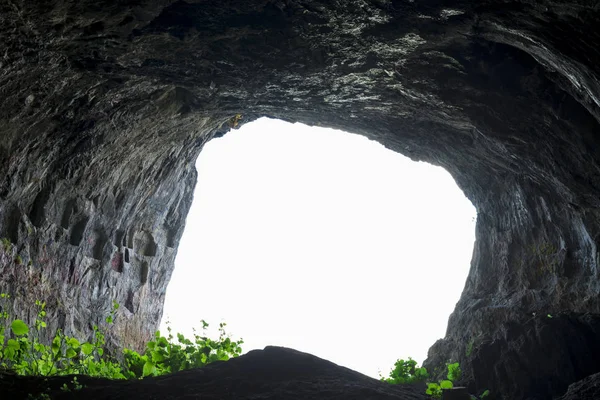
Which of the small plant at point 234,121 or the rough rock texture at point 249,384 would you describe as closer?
the rough rock texture at point 249,384

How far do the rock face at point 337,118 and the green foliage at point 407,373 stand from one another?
100cm

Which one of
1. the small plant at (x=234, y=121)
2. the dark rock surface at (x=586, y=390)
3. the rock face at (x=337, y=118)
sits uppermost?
the small plant at (x=234, y=121)

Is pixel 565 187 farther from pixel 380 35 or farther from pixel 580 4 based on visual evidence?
pixel 580 4

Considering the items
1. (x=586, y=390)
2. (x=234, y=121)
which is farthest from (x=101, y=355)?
(x=586, y=390)

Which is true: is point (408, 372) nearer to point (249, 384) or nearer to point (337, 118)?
point (249, 384)

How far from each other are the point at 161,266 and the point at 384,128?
8059mm

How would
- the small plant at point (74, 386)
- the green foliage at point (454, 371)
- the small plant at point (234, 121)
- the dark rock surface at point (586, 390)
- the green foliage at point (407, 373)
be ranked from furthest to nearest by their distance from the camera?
1. the small plant at point (234, 121)
2. the green foliage at point (407, 373)
3. the green foliage at point (454, 371)
4. the small plant at point (74, 386)
5. the dark rock surface at point (586, 390)

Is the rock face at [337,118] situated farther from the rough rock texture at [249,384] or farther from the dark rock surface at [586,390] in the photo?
the rough rock texture at [249,384]

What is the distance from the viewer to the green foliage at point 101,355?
29.6ft

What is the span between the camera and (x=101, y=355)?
12.6 metres

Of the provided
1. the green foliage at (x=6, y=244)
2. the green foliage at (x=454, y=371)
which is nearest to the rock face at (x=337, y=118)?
the green foliage at (x=6, y=244)

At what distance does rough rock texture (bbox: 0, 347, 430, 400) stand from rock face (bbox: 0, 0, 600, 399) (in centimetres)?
294

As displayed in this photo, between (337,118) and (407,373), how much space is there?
627 cm

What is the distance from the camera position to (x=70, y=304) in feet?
39.8
